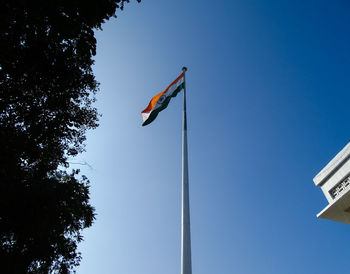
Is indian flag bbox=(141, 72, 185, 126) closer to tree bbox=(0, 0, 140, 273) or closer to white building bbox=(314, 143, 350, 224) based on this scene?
tree bbox=(0, 0, 140, 273)

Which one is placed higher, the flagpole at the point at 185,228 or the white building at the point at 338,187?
the white building at the point at 338,187

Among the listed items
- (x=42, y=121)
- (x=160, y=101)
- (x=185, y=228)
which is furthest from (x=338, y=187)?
(x=42, y=121)

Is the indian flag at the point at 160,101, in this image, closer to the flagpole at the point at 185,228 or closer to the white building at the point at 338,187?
the flagpole at the point at 185,228

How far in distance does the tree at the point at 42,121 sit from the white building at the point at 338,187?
37.2 feet

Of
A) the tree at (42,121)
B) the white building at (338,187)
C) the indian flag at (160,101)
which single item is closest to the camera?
the tree at (42,121)

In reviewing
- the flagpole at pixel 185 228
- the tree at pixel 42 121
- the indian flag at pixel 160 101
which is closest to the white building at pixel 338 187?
the flagpole at pixel 185 228

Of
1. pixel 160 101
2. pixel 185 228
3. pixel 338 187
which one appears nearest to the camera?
pixel 185 228

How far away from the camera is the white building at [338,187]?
38.1ft

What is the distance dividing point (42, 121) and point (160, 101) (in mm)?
6596

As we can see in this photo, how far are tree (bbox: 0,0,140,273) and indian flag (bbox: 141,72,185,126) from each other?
3.24 m

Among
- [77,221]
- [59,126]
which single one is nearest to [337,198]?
[77,221]

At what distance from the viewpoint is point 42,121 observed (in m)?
10.1

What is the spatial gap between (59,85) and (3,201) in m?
4.47

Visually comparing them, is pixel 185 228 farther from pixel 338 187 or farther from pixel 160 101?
pixel 338 187
